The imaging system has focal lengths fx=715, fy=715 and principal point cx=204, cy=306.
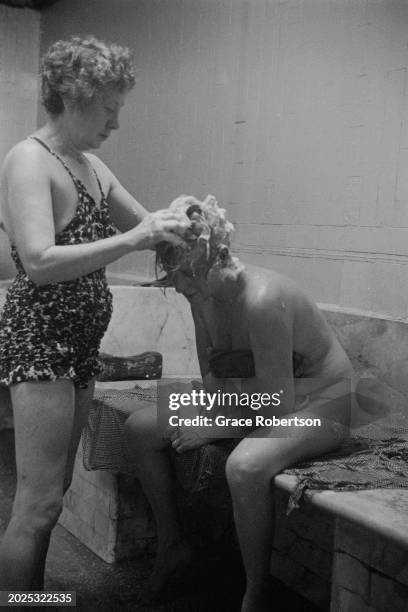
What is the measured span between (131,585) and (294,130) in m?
2.44

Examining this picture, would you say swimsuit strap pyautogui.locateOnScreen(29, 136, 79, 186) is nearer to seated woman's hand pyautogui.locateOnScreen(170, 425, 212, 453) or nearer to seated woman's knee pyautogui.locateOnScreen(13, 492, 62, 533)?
seated woman's knee pyautogui.locateOnScreen(13, 492, 62, 533)

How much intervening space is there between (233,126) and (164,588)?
8.91ft

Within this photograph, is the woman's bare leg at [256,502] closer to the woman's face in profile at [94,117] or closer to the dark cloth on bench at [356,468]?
the dark cloth on bench at [356,468]

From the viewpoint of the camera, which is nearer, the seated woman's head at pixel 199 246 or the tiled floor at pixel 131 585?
the seated woman's head at pixel 199 246

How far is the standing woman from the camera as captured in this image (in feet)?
6.12

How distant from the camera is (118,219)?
236 cm

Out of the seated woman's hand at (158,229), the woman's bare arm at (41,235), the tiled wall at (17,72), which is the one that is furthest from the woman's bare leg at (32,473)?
the tiled wall at (17,72)

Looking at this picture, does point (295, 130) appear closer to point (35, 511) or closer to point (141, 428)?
point (141, 428)

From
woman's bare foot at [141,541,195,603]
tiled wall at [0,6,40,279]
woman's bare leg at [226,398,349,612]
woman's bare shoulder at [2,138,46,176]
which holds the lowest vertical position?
woman's bare foot at [141,541,195,603]

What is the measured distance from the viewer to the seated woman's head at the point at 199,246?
2.21m

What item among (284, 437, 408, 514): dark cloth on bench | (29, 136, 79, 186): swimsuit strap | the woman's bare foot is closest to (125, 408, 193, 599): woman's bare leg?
the woman's bare foot

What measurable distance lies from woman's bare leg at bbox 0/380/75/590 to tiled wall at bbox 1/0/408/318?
1911 mm

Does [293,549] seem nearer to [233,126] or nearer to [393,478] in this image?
[393,478]

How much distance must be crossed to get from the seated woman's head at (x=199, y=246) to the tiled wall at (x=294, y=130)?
1.32 m
